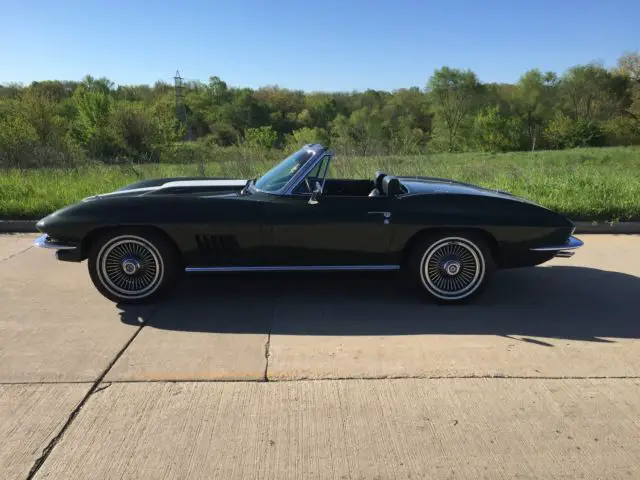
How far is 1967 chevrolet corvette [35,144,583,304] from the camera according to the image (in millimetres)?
3949

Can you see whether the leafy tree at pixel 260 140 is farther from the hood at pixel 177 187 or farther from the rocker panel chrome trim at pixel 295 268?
the rocker panel chrome trim at pixel 295 268

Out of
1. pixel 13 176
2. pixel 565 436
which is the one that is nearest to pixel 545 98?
pixel 13 176

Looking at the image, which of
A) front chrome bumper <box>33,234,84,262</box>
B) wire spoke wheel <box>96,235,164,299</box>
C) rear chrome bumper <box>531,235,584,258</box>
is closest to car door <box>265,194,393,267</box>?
wire spoke wheel <box>96,235,164,299</box>

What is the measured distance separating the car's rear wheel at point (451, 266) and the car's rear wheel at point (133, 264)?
6.32 feet

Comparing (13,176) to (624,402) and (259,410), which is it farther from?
(624,402)

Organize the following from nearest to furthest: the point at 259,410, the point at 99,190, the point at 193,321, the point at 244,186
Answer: the point at 259,410 < the point at 193,321 < the point at 244,186 < the point at 99,190

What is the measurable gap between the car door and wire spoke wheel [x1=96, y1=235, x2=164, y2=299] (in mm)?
928

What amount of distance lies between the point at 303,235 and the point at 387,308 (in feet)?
2.91

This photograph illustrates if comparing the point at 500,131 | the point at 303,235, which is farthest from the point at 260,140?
the point at 500,131

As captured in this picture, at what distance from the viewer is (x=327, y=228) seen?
13.0 feet

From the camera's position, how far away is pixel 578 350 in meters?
3.38

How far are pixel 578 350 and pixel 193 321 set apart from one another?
2.68m

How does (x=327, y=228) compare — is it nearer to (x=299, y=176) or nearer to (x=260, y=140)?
(x=299, y=176)

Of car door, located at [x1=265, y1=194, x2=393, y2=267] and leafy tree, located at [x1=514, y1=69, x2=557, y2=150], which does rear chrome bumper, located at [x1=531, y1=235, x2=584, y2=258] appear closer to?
car door, located at [x1=265, y1=194, x2=393, y2=267]
